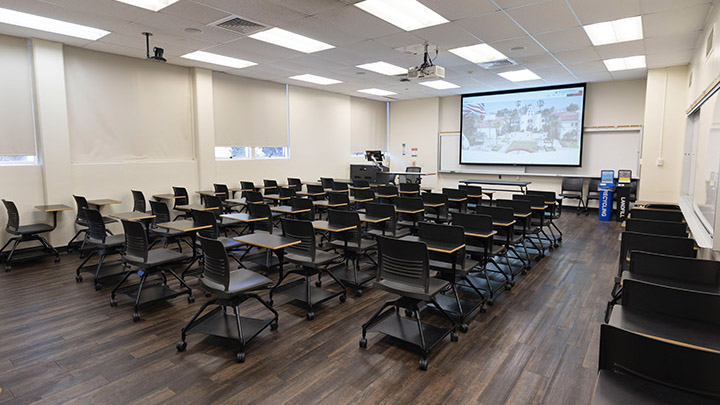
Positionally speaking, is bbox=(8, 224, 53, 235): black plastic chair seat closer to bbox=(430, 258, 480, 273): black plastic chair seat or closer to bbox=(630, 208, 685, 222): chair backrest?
bbox=(430, 258, 480, 273): black plastic chair seat

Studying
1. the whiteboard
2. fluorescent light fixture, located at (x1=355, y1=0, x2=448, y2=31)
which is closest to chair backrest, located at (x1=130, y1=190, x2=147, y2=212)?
fluorescent light fixture, located at (x1=355, y1=0, x2=448, y2=31)

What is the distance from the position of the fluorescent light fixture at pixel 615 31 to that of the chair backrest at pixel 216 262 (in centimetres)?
572

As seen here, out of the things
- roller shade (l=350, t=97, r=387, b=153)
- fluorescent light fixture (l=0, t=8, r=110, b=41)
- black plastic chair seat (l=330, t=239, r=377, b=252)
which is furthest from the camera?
roller shade (l=350, t=97, r=387, b=153)

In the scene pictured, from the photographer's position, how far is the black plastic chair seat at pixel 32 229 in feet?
18.0

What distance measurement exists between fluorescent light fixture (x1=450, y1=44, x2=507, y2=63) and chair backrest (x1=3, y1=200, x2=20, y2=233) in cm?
725

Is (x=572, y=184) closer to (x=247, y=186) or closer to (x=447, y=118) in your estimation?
(x=447, y=118)

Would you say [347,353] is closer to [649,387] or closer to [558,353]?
[558,353]

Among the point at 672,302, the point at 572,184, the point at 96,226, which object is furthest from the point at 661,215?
the point at 96,226

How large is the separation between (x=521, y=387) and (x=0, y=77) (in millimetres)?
7955

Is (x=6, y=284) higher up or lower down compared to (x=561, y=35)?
lower down

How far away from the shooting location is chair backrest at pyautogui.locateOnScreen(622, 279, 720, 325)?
1.96 metres

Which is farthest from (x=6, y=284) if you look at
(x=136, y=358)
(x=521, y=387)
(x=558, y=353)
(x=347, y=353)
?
(x=558, y=353)

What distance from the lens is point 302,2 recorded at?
4.54 m

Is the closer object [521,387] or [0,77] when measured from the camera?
[521,387]
